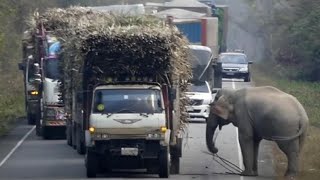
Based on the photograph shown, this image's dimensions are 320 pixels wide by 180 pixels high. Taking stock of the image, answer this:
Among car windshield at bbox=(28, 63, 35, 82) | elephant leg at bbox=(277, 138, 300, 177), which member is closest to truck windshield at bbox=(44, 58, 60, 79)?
car windshield at bbox=(28, 63, 35, 82)

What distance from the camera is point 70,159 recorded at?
30.0 m

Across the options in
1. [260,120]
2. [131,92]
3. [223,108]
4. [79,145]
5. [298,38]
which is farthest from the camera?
[298,38]

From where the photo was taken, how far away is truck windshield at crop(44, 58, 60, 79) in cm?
3594

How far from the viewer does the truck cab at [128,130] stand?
Answer: 81.3ft

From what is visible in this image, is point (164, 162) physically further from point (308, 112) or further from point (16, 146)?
point (308, 112)

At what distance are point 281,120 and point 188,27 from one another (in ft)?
81.1

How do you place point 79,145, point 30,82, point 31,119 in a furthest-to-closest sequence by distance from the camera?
point 31,119, point 30,82, point 79,145

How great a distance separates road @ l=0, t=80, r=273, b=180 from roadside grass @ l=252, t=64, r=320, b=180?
0.37m

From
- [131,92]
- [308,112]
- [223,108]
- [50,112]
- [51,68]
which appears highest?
[131,92]

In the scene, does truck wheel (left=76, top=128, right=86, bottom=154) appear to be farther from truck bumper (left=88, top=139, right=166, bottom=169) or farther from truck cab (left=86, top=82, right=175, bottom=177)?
truck bumper (left=88, top=139, right=166, bottom=169)

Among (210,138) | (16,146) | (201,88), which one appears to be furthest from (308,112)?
(210,138)

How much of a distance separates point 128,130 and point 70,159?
5.52m

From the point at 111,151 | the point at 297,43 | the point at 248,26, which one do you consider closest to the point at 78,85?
the point at 111,151

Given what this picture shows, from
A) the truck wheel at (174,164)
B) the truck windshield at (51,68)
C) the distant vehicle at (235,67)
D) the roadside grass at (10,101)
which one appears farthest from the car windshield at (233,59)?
the truck wheel at (174,164)
